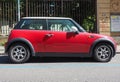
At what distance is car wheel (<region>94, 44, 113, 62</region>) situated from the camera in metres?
12.6

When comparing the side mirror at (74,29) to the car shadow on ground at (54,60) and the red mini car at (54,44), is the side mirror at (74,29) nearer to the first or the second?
the red mini car at (54,44)

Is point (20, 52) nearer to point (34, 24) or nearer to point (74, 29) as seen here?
point (34, 24)

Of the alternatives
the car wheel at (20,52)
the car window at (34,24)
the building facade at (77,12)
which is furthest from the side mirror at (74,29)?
the building facade at (77,12)

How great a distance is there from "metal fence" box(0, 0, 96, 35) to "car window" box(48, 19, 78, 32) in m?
7.41

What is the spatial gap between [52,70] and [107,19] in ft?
31.2

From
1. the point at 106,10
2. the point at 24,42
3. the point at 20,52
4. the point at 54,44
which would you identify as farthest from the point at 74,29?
the point at 106,10

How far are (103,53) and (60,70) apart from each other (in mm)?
2294

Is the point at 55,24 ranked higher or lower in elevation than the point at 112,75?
higher

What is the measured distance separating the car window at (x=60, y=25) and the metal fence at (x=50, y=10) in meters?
7.41

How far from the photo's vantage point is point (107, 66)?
1173 cm

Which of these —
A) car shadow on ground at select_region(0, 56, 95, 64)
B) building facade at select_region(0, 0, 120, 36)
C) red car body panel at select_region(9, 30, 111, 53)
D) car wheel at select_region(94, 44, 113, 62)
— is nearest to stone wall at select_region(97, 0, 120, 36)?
Answer: building facade at select_region(0, 0, 120, 36)

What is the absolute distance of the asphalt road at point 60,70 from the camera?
9.38 meters

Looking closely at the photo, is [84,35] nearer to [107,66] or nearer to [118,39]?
[107,66]

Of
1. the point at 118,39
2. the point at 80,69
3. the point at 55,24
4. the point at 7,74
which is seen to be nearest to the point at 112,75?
the point at 80,69
